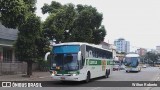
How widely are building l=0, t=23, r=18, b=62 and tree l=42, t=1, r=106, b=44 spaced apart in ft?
13.9

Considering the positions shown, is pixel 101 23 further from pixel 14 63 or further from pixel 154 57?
pixel 154 57

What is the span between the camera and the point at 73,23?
43219mm

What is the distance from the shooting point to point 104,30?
154 feet

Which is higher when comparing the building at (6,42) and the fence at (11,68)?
the building at (6,42)

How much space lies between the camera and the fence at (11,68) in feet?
113

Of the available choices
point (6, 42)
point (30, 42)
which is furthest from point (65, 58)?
point (6, 42)

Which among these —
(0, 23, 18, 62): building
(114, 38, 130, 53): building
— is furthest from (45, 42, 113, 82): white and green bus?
(114, 38, 130, 53): building

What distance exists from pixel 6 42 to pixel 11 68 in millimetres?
3931

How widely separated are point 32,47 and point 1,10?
50.9 ft

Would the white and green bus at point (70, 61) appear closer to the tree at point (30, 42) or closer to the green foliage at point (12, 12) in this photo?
the tree at point (30, 42)

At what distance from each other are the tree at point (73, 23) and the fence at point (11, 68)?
16.8ft

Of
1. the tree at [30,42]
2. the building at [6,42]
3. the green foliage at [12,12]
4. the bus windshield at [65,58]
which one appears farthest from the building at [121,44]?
the green foliage at [12,12]

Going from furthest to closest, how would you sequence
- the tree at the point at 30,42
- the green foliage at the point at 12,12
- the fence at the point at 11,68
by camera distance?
the fence at the point at 11,68
the tree at the point at 30,42
the green foliage at the point at 12,12

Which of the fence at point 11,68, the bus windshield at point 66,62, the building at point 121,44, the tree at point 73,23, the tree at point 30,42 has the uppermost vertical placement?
the building at point 121,44
